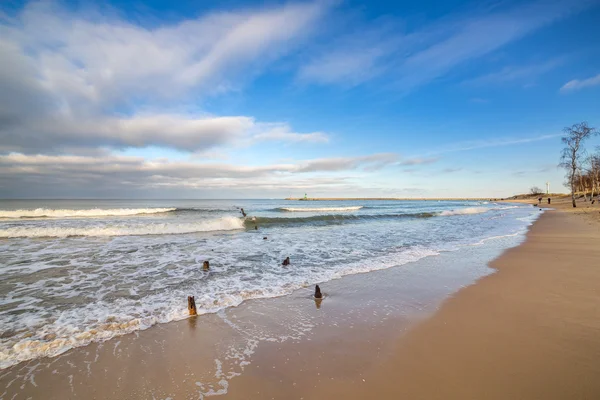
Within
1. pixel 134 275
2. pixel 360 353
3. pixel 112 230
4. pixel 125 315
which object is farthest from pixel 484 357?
pixel 112 230

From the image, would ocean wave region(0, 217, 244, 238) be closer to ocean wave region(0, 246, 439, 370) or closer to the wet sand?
ocean wave region(0, 246, 439, 370)

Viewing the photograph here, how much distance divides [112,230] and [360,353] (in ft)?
60.4

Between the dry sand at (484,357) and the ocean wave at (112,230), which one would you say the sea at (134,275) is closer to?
the ocean wave at (112,230)

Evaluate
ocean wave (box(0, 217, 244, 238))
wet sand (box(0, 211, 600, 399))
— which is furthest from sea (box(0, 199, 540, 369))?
wet sand (box(0, 211, 600, 399))

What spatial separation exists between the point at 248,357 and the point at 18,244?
1577 centimetres

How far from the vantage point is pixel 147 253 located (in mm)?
11305

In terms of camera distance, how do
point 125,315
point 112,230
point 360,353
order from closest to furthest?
point 360,353
point 125,315
point 112,230

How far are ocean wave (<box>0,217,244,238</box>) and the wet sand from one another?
582 inches

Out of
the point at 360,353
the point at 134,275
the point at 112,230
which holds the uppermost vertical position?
the point at 112,230

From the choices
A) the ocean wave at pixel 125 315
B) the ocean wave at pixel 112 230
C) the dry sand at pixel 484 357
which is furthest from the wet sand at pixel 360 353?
the ocean wave at pixel 112 230

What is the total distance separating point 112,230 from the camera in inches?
676

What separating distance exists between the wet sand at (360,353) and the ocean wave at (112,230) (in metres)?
14.8

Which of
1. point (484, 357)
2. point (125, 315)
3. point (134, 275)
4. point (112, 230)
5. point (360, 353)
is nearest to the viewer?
point (484, 357)

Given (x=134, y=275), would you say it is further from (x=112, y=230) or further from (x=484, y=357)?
(x=112, y=230)
